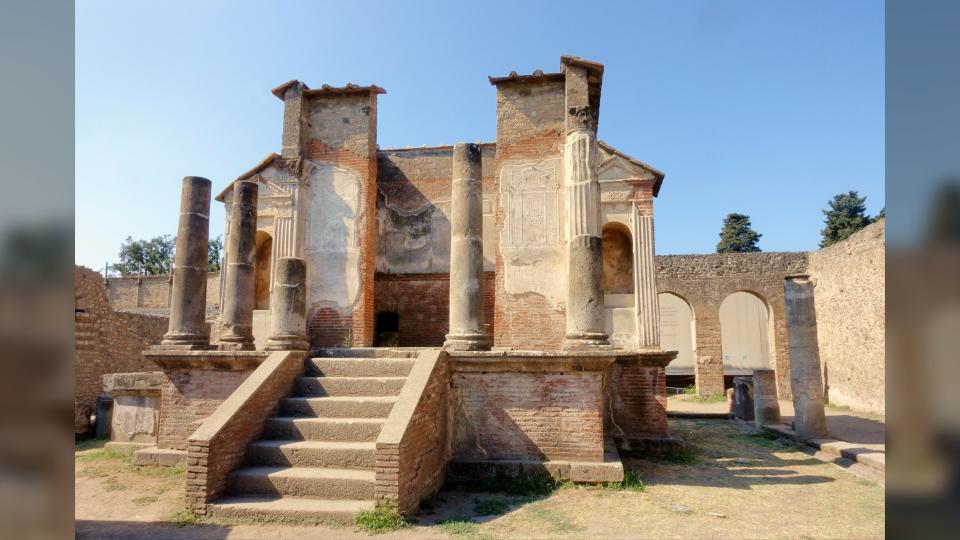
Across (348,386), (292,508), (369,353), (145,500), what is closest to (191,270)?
(369,353)

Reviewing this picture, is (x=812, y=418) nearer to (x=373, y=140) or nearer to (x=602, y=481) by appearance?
(x=602, y=481)

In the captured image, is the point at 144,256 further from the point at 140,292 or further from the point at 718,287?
the point at 718,287

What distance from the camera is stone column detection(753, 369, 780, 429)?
14.4 metres

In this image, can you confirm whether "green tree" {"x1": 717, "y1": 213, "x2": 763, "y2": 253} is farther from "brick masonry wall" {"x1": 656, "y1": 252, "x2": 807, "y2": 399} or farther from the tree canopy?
the tree canopy

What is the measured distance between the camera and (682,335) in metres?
32.2

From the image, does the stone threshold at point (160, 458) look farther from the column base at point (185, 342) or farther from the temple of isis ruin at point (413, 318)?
the column base at point (185, 342)

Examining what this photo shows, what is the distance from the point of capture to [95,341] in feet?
47.3

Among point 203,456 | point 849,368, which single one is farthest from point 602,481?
point 849,368

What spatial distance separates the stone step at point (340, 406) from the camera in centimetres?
776

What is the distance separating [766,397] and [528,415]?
914cm

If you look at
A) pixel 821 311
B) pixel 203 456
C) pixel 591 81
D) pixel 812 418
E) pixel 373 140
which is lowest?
pixel 812 418

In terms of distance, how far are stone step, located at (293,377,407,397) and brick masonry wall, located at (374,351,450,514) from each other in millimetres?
602

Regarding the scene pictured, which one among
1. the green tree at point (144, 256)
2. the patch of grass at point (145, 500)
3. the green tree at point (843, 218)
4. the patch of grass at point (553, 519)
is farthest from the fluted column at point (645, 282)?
the green tree at point (144, 256)
